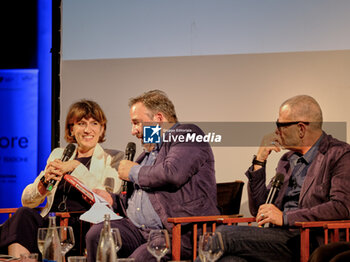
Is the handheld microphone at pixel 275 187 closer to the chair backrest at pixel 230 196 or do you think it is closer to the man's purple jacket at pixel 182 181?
the man's purple jacket at pixel 182 181

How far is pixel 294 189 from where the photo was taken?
3115 millimetres

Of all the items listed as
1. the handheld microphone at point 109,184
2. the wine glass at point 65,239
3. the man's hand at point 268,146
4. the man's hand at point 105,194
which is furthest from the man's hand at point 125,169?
the wine glass at point 65,239

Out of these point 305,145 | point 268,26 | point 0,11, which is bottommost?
point 305,145

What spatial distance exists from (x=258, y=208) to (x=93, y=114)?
1.49 metres

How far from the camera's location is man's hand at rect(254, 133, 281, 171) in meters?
3.33

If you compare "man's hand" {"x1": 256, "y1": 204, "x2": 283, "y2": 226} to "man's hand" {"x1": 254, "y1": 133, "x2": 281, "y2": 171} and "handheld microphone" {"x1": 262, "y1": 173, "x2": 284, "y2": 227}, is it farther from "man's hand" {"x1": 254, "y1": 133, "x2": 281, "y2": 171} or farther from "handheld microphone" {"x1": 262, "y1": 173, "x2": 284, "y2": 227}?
"man's hand" {"x1": 254, "y1": 133, "x2": 281, "y2": 171}

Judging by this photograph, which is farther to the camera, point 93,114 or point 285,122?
point 93,114

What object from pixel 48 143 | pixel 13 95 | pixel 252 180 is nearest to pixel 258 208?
pixel 252 180

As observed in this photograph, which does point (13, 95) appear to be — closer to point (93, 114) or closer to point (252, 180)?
point (93, 114)

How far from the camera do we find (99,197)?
3.63 meters

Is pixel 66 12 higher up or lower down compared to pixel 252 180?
higher up

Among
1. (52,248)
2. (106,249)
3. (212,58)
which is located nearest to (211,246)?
(106,249)

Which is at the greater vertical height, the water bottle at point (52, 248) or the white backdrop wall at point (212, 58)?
the white backdrop wall at point (212, 58)

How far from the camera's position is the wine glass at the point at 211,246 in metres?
2.08
